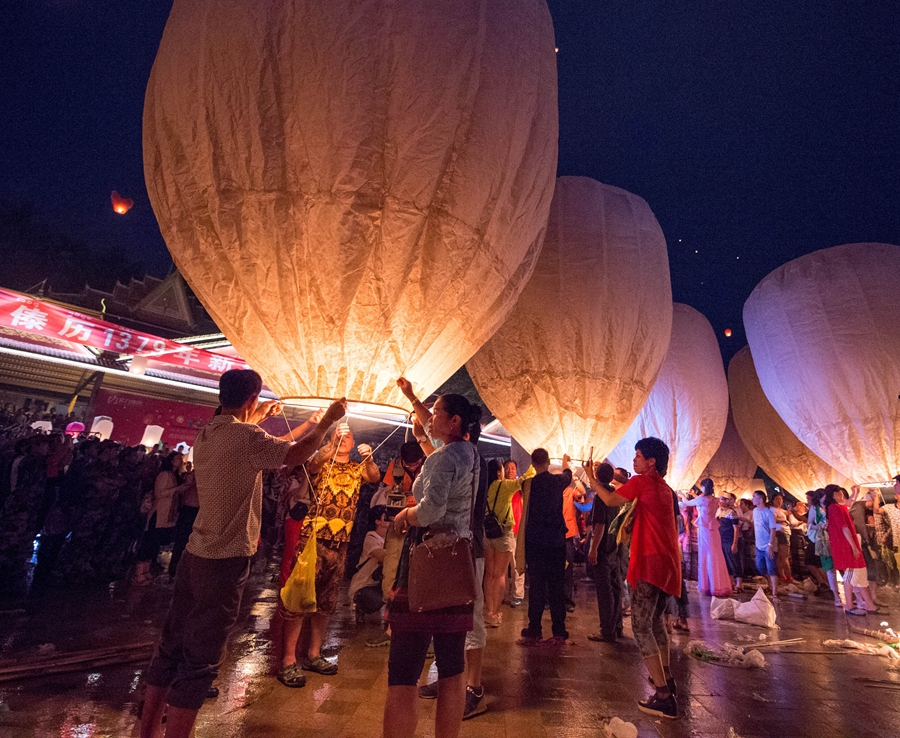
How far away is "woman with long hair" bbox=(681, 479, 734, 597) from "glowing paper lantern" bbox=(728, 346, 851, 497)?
9.54 metres

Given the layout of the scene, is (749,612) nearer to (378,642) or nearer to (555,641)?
(555,641)

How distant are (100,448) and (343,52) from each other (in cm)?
598

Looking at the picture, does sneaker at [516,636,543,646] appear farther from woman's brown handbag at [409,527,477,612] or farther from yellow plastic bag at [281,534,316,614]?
woman's brown handbag at [409,527,477,612]

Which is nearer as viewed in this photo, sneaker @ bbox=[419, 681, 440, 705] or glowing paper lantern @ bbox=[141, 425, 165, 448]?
sneaker @ bbox=[419, 681, 440, 705]

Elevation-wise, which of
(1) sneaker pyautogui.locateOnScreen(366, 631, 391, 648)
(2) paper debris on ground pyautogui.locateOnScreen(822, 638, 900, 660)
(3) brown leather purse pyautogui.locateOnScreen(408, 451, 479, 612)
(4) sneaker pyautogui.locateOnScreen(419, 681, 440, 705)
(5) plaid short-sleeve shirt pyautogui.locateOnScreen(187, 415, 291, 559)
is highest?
(5) plaid short-sleeve shirt pyautogui.locateOnScreen(187, 415, 291, 559)

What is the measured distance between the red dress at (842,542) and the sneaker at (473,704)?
697cm

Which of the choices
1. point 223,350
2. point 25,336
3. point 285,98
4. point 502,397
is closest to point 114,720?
point 285,98

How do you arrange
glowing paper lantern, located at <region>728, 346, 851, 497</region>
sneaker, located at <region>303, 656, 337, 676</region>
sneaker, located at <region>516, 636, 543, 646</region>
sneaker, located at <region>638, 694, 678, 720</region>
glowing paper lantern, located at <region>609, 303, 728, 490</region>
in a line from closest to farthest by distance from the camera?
sneaker, located at <region>638, 694, 678, 720</region>
sneaker, located at <region>303, 656, 337, 676</region>
sneaker, located at <region>516, 636, 543, 646</region>
glowing paper lantern, located at <region>609, 303, 728, 490</region>
glowing paper lantern, located at <region>728, 346, 851, 497</region>

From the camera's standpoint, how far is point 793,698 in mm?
3816

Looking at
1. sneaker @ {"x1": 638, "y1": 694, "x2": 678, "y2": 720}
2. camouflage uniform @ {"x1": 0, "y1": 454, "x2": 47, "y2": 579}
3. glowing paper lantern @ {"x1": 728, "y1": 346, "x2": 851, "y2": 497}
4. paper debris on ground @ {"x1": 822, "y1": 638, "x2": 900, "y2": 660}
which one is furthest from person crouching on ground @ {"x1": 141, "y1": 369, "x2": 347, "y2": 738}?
glowing paper lantern @ {"x1": 728, "y1": 346, "x2": 851, "y2": 497}

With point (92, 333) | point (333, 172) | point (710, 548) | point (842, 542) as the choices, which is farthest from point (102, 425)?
point (842, 542)

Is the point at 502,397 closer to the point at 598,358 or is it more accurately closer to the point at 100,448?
the point at 598,358

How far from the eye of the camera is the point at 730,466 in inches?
806

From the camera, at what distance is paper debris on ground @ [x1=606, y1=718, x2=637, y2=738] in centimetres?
289
